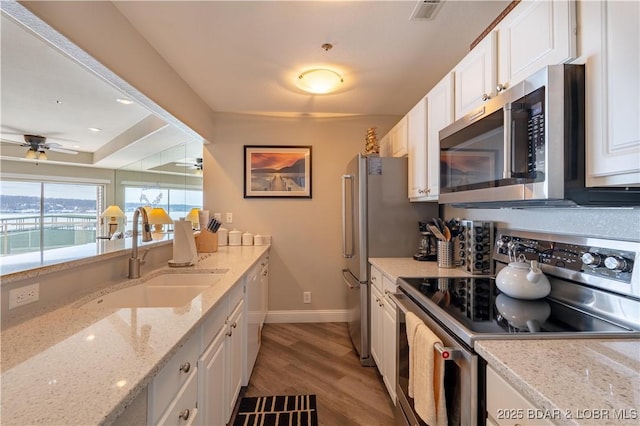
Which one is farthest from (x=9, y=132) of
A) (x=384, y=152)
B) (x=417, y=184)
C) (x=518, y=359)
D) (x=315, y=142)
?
(x=518, y=359)

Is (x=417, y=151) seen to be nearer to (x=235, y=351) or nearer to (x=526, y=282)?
(x=526, y=282)

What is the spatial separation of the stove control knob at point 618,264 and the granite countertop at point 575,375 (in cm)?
27

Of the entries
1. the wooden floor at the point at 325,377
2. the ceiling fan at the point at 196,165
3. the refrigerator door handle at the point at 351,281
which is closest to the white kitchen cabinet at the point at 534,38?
the refrigerator door handle at the point at 351,281

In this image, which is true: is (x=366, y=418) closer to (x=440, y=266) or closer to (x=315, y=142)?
(x=440, y=266)

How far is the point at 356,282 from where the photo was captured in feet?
8.22

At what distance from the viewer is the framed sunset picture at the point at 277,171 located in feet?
10.9

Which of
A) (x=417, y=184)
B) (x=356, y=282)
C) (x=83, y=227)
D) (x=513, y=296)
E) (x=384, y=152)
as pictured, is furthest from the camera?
(x=83, y=227)

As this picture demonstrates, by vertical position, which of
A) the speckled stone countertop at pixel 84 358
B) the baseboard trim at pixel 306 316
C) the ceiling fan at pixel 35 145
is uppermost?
the ceiling fan at pixel 35 145

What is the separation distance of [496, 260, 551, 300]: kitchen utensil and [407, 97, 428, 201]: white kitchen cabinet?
89 centimetres

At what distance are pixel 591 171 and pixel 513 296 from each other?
0.61 metres

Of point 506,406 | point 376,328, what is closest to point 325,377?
point 376,328

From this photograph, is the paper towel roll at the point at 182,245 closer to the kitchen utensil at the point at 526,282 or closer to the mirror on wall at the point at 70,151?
the mirror on wall at the point at 70,151

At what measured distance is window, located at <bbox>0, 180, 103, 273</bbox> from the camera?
15.1 feet

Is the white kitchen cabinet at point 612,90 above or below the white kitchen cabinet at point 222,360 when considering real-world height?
above
